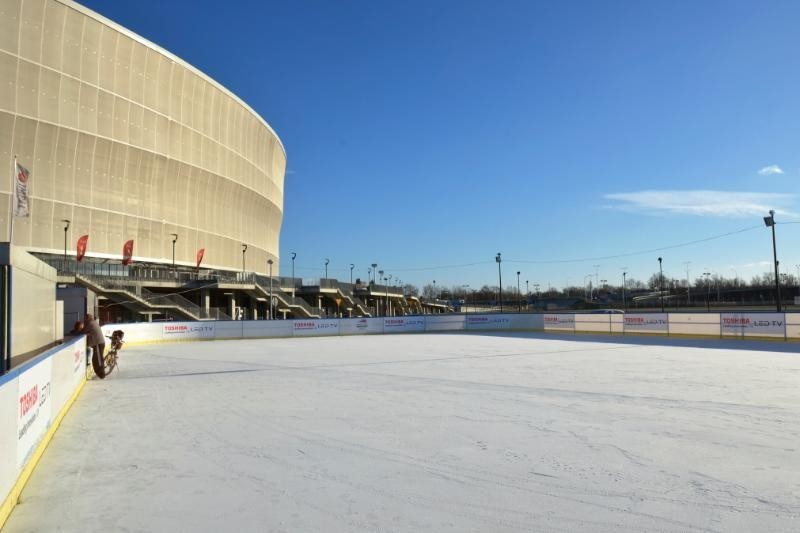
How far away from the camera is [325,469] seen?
681cm

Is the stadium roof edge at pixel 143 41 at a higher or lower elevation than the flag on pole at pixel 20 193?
higher

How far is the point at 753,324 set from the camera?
30000 millimetres

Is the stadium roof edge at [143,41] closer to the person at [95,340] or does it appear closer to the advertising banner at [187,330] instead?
the advertising banner at [187,330]

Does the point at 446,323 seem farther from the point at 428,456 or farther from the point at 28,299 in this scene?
the point at 428,456

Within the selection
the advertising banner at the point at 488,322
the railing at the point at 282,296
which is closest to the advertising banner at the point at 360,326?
the advertising banner at the point at 488,322

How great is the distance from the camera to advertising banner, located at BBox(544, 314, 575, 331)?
3816cm

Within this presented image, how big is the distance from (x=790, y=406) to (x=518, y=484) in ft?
24.8

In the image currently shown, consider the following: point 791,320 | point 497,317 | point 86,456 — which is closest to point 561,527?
point 86,456

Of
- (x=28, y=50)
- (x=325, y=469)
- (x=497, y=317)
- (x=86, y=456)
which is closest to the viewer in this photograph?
(x=325, y=469)

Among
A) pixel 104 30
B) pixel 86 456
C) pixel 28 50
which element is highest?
pixel 104 30

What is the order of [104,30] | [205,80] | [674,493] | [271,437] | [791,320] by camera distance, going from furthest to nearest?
[205,80]
[104,30]
[791,320]
[271,437]
[674,493]

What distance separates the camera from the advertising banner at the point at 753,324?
28953 mm

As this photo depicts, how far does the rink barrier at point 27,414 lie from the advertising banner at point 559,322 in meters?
32.1

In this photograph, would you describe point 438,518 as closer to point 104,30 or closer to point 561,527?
point 561,527
